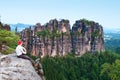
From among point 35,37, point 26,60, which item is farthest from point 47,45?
point 26,60

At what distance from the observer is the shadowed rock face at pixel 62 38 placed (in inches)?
5896

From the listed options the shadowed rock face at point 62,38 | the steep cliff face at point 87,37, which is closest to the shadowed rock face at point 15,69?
the shadowed rock face at point 62,38

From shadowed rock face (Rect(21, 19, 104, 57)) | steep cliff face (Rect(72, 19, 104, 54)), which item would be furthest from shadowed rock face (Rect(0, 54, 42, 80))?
steep cliff face (Rect(72, 19, 104, 54))

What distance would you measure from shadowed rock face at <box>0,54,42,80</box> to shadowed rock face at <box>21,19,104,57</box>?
126268 mm

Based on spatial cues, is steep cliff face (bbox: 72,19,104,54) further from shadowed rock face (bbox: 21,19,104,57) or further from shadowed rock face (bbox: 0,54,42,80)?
shadowed rock face (bbox: 0,54,42,80)

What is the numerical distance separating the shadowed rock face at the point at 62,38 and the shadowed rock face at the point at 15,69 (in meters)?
126

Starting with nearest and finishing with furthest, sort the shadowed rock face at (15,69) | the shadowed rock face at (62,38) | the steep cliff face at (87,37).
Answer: the shadowed rock face at (15,69), the shadowed rock face at (62,38), the steep cliff face at (87,37)

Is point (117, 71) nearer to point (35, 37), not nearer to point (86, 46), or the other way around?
point (35, 37)

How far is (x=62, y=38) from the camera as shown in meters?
160

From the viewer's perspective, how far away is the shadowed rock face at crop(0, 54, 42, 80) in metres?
17.7

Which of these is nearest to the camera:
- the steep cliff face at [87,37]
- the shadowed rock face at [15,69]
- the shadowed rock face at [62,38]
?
the shadowed rock face at [15,69]

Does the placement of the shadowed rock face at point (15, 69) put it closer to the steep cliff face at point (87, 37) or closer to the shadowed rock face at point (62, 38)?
the shadowed rock face at point (62, 38)

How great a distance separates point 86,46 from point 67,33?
1146 cm

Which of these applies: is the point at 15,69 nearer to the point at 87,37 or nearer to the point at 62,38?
the point at 62,38
